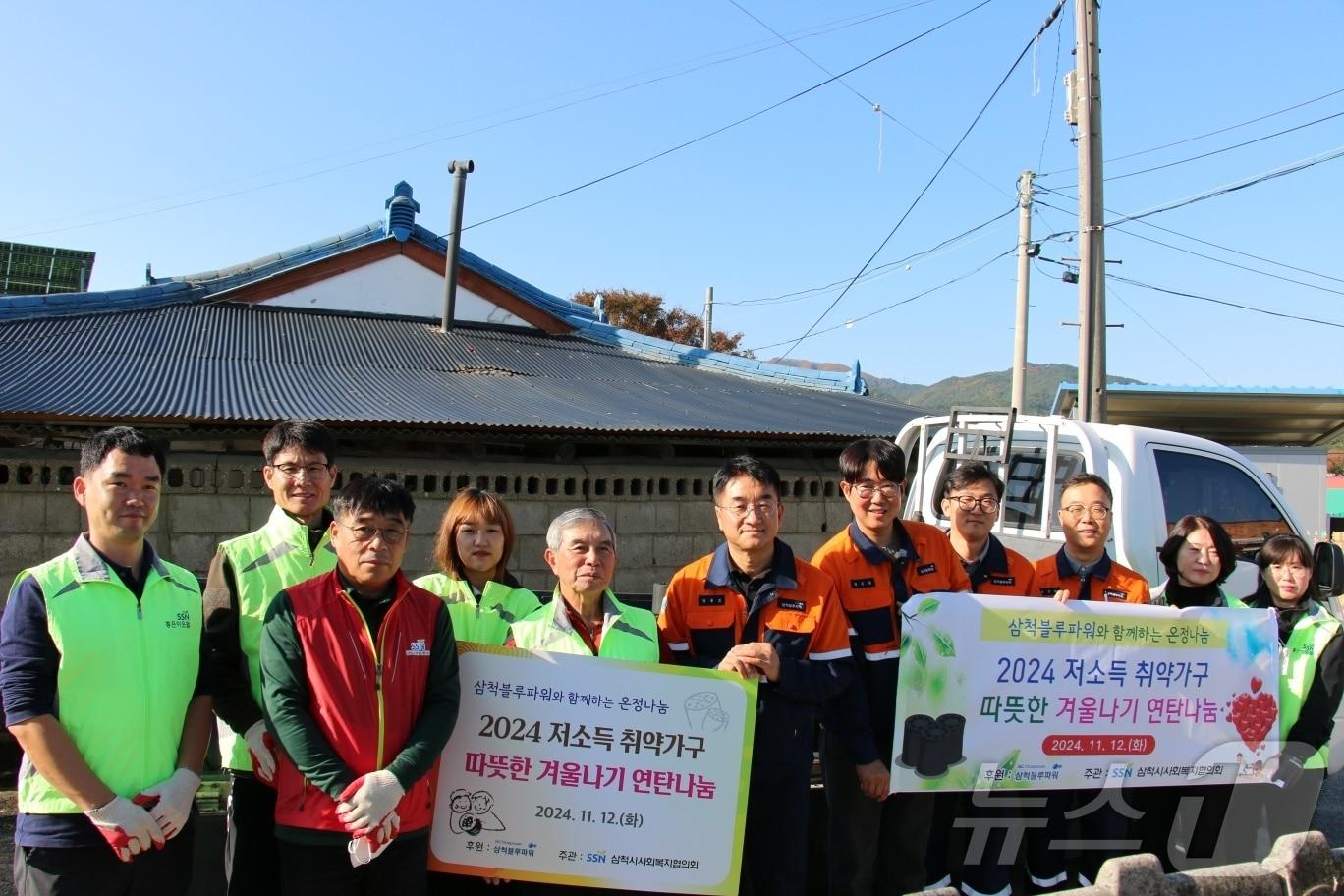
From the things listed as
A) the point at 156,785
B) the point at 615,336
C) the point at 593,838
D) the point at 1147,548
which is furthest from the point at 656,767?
the point at 615,336

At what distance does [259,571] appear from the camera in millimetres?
2934

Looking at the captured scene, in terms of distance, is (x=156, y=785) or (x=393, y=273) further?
(x=393, y=273)

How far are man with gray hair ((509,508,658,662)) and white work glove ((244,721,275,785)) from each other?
73 centimetres

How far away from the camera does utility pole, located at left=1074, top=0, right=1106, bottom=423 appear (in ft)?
29.7

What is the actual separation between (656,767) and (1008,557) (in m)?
1.67

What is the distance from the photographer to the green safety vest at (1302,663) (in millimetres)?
3705

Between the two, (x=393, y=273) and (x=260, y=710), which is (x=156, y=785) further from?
(x=393, y=273)

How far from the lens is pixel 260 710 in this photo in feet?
9.05

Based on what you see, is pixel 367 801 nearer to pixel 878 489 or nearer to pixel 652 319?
pixel 878 489

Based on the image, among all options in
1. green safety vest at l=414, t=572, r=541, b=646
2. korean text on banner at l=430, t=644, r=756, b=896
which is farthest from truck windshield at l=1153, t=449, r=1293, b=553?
green safety vest at l=414, t=572, r=541, b=646

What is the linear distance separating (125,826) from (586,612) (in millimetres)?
1304

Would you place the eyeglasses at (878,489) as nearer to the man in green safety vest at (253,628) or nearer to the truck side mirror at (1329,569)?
the man in green safety vest at (253,628)

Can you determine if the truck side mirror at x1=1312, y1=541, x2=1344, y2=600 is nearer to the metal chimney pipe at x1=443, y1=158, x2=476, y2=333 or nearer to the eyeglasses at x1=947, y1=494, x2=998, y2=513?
the eyeglasses at x1=947, y1=494, x2=998, y2=513

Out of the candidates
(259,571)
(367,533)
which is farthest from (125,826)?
(367,533)
